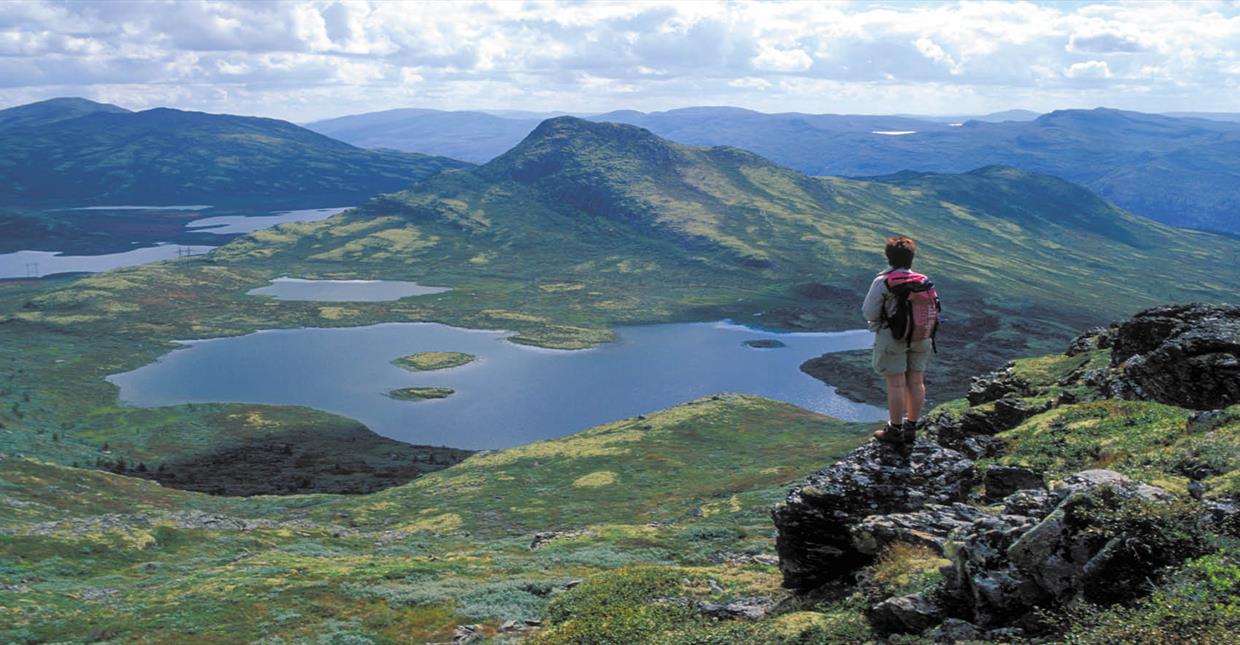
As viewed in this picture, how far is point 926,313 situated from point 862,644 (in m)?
9.06

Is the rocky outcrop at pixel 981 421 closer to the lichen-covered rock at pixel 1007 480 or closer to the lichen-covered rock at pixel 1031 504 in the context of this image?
the lichen-covered rock at pixel 1007 480

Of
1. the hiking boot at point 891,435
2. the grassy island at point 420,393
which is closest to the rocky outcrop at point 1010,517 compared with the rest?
the hiking boot at point 891,435

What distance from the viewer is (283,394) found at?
195 metres

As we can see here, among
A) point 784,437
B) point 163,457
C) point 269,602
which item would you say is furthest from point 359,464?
point 269,602

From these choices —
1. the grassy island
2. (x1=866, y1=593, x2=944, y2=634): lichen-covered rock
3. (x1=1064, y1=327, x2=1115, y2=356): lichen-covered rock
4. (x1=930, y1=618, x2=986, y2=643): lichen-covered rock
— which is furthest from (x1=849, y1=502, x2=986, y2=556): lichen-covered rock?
the grassy island

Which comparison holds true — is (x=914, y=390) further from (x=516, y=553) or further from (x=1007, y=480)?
(x=516, y=553)

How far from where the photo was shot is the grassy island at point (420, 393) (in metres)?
192

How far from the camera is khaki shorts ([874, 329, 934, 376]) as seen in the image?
2241 cm

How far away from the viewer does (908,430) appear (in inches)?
1000

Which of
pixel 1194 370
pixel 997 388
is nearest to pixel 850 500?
pixel 1194 370

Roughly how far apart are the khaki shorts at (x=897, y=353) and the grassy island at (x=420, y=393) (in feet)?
583

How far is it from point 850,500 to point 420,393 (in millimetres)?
178046

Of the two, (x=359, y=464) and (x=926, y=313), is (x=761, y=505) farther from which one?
(x=359, y=464)

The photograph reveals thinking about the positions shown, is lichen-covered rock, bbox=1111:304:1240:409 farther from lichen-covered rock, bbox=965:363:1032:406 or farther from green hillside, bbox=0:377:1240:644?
lichen-covered rock, bbox=965:363:1032:406
